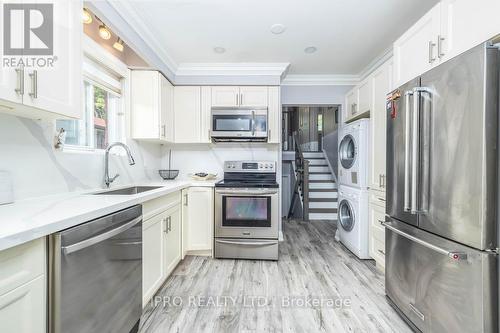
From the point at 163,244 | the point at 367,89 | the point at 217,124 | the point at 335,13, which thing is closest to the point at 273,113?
the point at 217,124

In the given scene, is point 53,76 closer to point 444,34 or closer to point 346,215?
point 444,34

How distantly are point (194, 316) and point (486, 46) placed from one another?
96.0 inches

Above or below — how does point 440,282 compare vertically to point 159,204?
below

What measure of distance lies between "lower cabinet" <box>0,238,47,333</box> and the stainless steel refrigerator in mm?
1926

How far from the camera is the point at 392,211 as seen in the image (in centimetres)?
181

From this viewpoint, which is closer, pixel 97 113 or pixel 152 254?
pixel 152 254

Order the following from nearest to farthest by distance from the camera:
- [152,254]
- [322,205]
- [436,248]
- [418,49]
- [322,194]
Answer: [436,248] → [418,49] → [152,254] → [322,205] → [322,194]

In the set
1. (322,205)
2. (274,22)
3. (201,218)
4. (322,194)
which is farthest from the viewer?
(322,194)

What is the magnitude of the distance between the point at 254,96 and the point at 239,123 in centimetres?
50


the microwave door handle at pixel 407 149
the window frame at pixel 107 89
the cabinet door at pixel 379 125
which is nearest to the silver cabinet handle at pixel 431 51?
the microwave door handle at pixel 407 149

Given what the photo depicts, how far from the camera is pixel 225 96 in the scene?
330cm

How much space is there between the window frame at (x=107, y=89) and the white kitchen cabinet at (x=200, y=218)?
1.06 meters

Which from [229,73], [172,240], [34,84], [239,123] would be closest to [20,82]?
[34,84]

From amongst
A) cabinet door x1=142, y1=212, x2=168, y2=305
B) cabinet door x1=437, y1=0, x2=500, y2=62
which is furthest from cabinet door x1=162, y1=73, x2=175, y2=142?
cabinet door x1=437, y1=0, x2=500, y2=62
